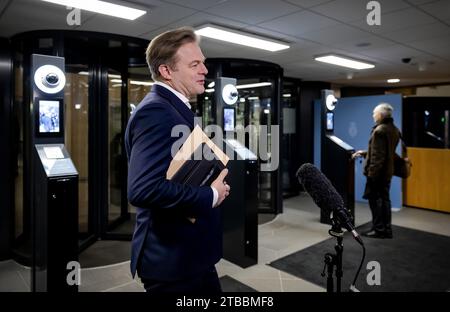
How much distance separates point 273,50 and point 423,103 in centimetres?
423

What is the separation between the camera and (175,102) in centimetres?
116

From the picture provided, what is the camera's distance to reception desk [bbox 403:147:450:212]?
20.4 feet

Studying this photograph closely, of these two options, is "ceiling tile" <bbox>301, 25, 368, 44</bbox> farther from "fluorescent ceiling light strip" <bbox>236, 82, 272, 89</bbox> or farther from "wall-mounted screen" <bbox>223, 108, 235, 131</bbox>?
"fluorescent ceiling light strip" <bbox>236, 82, 272, 89</bbox>

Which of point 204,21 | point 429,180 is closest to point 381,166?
point 429,180

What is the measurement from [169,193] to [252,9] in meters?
2.78

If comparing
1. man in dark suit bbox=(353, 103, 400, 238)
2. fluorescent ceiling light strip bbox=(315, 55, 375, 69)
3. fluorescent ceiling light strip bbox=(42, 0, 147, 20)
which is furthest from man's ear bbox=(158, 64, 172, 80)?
fluorescent ceiling light strip bbox=(315, 55, 375, 69)

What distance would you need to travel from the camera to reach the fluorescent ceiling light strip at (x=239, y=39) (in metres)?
4.00

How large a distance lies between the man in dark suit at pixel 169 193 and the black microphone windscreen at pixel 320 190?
49 cm

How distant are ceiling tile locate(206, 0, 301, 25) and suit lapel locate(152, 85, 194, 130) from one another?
2261 mm

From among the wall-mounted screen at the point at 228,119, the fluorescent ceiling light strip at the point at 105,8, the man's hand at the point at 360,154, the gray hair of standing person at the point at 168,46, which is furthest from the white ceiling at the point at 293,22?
the gray hair of standing person at the point at 168,46

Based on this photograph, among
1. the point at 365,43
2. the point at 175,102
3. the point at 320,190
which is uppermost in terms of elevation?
the point at 365,43

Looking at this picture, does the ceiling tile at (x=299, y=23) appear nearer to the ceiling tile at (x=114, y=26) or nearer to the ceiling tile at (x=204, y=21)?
the ceiling tile at (x=204, y=21)

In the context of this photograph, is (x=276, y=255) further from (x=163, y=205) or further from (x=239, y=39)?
(x=163, y=205)

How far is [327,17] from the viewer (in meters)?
3.57
